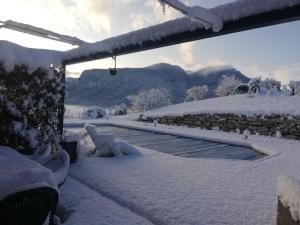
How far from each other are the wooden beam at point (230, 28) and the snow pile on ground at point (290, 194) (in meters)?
2.12

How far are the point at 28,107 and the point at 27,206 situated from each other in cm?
352

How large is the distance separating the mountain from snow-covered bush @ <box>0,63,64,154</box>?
93.8m

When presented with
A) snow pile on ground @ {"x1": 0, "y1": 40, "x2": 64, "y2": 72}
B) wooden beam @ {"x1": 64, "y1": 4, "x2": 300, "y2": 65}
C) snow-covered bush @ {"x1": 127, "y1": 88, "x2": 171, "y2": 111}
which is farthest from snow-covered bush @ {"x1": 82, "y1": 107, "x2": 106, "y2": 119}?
snow pile on ground @ {"x1": 0, "y1": 40, "x2": 64, "y2": 72}

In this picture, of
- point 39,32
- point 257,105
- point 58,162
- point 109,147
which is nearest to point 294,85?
point 257,105

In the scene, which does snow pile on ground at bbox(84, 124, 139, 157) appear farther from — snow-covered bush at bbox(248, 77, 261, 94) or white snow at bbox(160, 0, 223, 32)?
snow-covered bush at bbox(248, 77, 261, 94)

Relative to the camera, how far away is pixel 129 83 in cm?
12750

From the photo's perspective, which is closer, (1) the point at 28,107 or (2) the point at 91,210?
(2) the point at 91,210

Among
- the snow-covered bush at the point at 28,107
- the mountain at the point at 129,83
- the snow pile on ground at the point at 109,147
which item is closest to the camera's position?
the snow-covered bush at the point at 28,107

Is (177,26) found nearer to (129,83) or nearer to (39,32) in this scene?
(39,32)

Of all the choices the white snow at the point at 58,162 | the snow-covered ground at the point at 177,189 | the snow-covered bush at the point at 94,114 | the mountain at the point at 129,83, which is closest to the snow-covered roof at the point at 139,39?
the white snow at the point at 58,162

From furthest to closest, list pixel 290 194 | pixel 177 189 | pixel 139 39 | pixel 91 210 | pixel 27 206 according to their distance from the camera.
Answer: pixel 139 39 → pixel 177 189 → pixel 91 210 → pixel 290 194 → pixel 27 206

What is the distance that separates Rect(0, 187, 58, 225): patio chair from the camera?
6.56 feet

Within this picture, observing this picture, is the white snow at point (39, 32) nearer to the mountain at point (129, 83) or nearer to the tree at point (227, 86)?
the tree at point (227, 86)

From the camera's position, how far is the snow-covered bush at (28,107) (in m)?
4.99
